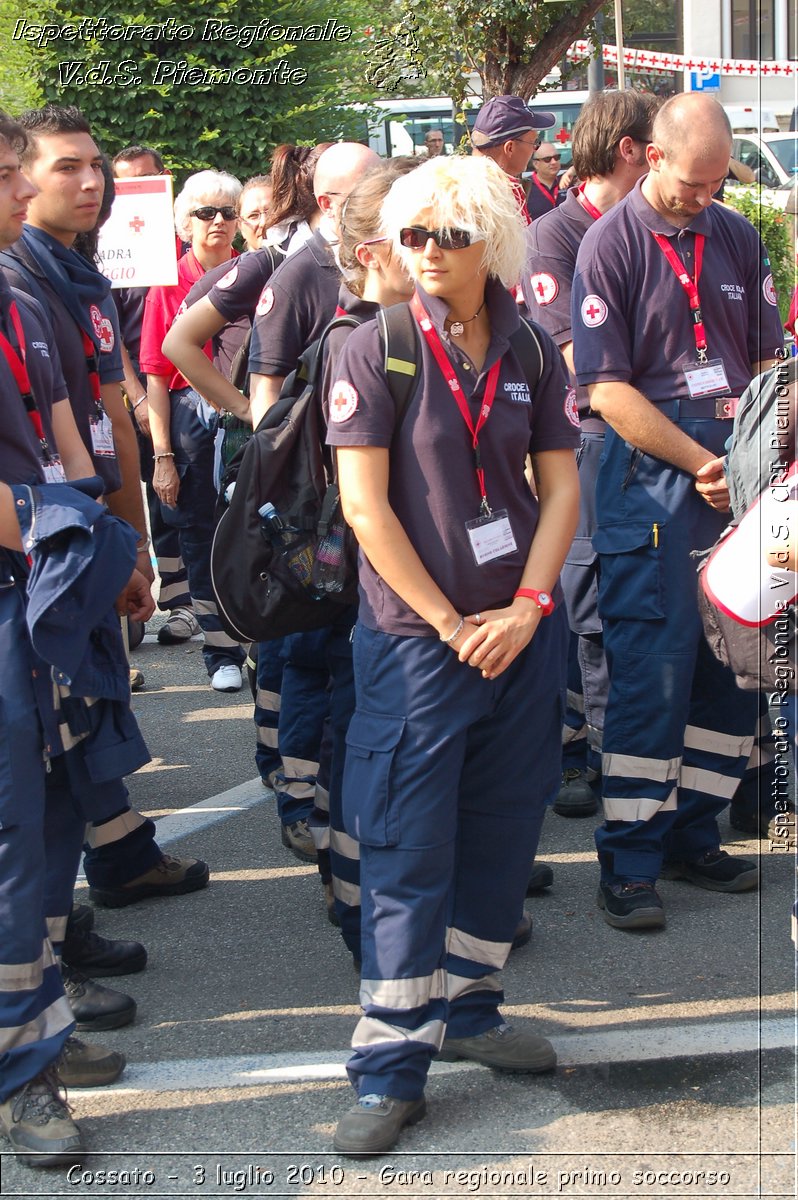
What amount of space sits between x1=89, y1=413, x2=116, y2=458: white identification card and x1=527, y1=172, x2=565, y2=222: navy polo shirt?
22.3ft

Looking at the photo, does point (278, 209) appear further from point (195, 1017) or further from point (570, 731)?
point (195, 1017)

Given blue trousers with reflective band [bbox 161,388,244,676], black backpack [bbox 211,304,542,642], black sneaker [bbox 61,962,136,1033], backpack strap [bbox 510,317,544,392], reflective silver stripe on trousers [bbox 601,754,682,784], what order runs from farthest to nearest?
A: blue trousers with reflective band [bbox 161,388,244,676] → reflective silver stripe on trousers [bbox 601,754,682,784] → black sneaker [bbox 61,962,136,1033] → black backpack [bbox 211,304,542,642] → backpack strap [bbox 510,317,544,392]

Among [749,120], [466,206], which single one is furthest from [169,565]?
[749,120]

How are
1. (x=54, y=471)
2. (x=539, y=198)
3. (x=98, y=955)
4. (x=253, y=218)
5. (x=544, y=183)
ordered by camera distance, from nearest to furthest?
(x=54, y=471) < (x=98, y=955) < (x=253, y=218) < (x=539, y=198) < (x=544, y=183)

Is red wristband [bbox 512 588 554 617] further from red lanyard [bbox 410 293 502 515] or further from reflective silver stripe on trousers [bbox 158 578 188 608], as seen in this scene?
reflective silver stripe on trousers [bbox 158 578 188 608]

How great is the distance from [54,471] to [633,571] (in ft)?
5.72

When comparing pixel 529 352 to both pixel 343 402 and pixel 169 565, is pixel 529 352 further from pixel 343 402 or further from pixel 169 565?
pixel 169 565

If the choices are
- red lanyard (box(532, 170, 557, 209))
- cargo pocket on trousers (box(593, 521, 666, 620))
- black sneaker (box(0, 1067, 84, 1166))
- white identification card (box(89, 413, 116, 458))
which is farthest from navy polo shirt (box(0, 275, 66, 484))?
red lanyard (box(532, 170, 557, 209))

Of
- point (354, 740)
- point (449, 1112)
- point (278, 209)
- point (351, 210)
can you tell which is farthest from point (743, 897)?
point (278, 209)

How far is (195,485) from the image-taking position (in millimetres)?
6672

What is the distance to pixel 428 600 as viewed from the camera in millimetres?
2945

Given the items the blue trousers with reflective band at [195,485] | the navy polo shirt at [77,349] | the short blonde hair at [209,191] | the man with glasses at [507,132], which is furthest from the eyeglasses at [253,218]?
the navy polo shirt at [77,349]

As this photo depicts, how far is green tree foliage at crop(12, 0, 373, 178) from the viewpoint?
10984 millimetres

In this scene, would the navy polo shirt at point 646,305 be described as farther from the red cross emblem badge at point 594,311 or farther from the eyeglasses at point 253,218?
the eyeglasses at point 253,218
